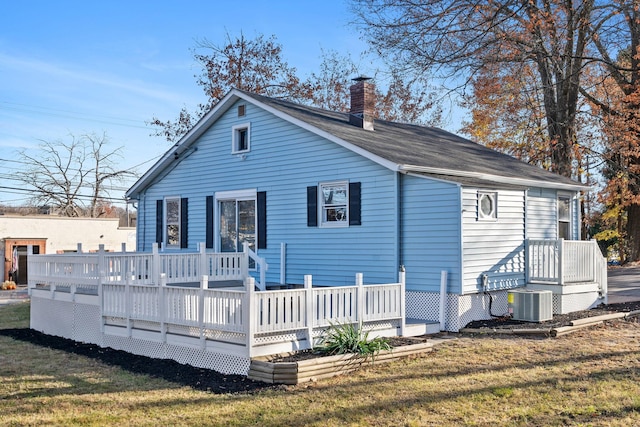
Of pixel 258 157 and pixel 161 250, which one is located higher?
pixel 258 157

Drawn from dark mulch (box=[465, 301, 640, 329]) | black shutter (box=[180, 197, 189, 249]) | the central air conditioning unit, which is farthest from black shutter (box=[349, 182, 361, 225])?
black shutter (box=[180, 197, 189, 249])

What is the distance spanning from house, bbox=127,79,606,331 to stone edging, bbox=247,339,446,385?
9.72 ft

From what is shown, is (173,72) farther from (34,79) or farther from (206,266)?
(206,266)

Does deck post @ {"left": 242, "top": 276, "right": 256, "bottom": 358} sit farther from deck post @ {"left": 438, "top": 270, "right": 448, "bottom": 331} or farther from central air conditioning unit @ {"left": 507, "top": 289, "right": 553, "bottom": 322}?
central air conditioning unit @ {"left": 507, "top": 289, "right": 553, "bottom": 322}

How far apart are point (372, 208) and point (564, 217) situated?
6.00 m

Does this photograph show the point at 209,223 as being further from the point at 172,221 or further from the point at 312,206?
the point at 312,206

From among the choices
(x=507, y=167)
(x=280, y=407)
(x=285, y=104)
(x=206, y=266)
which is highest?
(x=285, y=104)

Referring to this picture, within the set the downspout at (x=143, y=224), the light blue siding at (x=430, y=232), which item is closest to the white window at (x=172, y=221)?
the downspout at (x=143, y=224)

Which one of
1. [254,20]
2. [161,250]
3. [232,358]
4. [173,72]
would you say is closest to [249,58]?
[254,20]

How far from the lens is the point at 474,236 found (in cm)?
1246

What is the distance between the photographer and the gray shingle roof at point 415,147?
13.6 meters

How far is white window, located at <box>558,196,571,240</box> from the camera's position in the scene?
16.2m

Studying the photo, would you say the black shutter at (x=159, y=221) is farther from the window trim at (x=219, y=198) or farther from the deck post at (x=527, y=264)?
the deck post at (x=527, y=264)

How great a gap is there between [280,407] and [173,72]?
96.1ft
